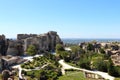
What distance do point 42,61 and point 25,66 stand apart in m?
7.65

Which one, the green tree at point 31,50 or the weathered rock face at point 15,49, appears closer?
the green tree at point 31,50

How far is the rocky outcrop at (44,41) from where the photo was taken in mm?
90750

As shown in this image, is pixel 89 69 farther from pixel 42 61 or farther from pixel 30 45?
pixel 30 45

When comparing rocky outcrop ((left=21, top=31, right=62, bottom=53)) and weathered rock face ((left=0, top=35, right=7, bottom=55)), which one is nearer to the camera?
weathered rock face ((left=0, top=35, right=7, bottom=55))

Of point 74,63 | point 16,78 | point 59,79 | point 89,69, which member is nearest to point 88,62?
point 89,69

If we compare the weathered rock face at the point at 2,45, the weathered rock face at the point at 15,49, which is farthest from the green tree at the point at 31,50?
the weathered rock face at the point at 2,45

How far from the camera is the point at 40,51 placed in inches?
3561

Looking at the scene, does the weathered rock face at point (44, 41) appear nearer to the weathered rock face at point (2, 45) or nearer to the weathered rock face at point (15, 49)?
the weathered rock face at point (15, 49)

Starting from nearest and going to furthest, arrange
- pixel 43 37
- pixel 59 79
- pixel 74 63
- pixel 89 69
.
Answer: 1. pixel 59 79
2. pixel 89 69
3. pixel 74 63
4. pixel 43 37

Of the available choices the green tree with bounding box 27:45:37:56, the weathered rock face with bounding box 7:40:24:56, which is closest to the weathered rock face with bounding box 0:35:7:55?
the weathered rock face with bounding box 7:40:24:56

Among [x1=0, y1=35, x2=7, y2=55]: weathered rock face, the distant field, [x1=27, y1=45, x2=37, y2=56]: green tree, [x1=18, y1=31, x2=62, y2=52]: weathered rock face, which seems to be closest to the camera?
the distant field

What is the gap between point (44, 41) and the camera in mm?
95062

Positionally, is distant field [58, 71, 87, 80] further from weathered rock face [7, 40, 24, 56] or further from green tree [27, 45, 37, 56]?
weathered rock face [7, 40, 24, 56]

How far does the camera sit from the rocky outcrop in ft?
298
